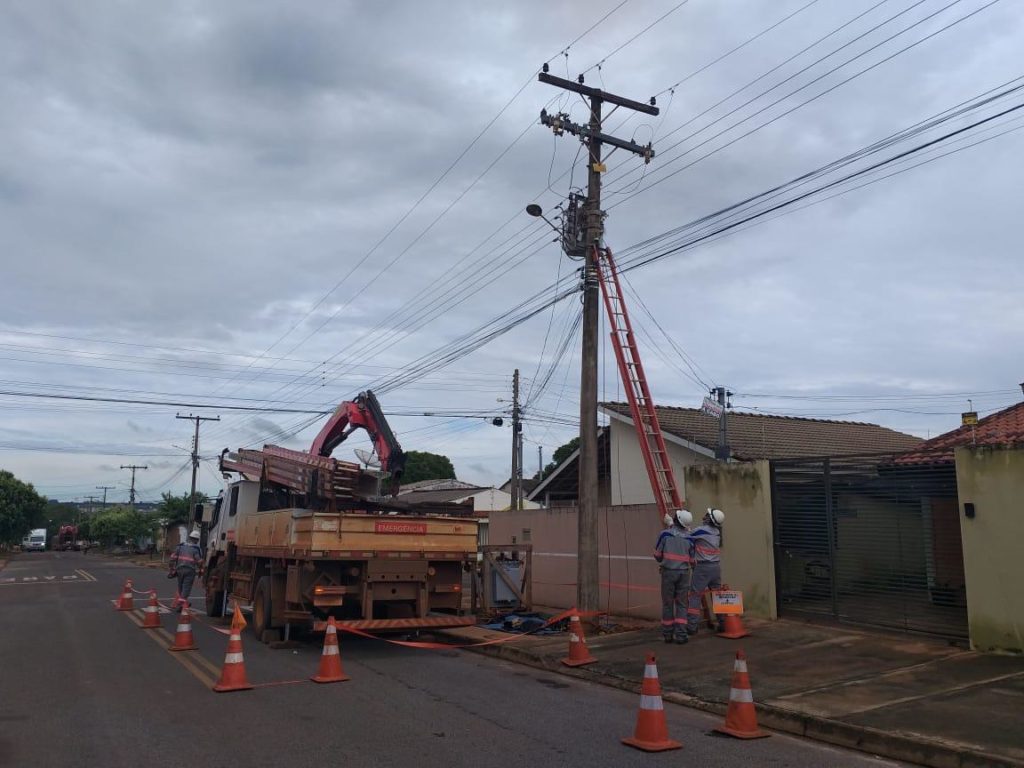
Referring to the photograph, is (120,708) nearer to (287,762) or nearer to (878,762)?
(287,762)

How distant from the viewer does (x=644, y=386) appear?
14.4m

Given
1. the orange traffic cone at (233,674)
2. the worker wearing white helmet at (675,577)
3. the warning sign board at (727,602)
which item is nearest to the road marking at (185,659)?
the orange traffic cone at (233,674)

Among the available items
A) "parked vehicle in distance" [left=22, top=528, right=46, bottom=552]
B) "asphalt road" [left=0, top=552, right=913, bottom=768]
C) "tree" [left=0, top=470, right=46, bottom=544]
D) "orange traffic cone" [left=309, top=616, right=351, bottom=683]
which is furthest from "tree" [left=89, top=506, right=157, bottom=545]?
"orange traffic cone" [left=309, top=616, right=351, bottom=683]

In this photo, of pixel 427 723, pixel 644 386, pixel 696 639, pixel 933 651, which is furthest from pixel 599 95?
pixel 427 723

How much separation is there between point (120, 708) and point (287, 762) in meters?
2.93

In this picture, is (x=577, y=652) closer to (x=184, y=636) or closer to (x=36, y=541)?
(x=184, y=636)

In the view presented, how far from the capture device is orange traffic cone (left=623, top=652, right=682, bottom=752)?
639 cm

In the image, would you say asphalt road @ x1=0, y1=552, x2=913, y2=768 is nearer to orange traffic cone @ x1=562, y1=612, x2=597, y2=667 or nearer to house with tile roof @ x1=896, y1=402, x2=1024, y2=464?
orange traffic cone @ x1=562, y1=612, x2=597, y2=667

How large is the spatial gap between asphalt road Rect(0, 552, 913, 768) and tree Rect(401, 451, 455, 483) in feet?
230

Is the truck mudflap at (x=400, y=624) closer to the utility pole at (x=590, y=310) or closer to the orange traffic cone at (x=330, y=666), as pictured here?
the orange traffic cone at (x=330, y=666)

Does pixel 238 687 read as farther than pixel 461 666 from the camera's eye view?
No

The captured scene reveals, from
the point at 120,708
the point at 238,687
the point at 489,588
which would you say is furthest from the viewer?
the point at 489,588

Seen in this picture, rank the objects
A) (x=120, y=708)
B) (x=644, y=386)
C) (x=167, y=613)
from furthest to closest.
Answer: (x=167, y=613) < (x=644, y=386) < (x=120, y=708)

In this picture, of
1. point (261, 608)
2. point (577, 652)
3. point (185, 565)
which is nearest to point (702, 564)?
point (577, 652)
